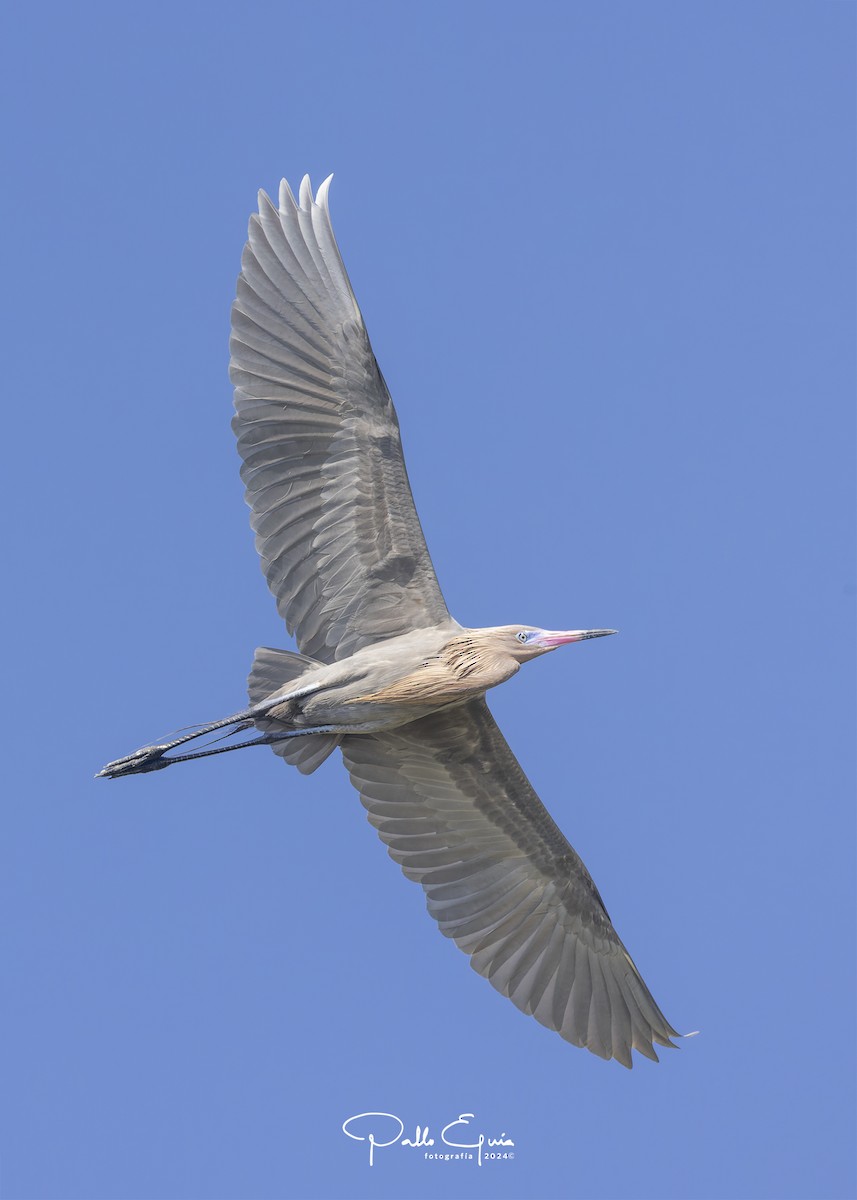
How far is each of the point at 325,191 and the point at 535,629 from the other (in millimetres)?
3100

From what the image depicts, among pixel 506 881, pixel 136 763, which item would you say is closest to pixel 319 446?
pixel 136 763

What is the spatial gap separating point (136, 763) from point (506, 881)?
8.92 ft

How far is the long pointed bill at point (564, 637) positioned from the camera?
1140 cm

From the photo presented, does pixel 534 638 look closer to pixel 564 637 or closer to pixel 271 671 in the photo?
pixel 564 637

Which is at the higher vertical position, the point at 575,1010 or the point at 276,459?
the point at 276,459

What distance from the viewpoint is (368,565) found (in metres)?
11.2

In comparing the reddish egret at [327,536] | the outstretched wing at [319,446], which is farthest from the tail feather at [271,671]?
the outstretched wing at [319,446]

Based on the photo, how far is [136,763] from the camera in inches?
448

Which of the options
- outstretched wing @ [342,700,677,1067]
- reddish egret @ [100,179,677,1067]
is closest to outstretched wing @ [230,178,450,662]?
reddish egret @ [100,179,677,1067]

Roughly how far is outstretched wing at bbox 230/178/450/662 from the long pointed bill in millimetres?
646

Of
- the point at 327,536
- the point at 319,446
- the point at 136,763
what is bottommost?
the point at 136,763

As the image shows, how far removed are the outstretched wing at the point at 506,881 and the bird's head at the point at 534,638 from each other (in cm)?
84

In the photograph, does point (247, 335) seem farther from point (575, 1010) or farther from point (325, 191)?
point (575, 1010)

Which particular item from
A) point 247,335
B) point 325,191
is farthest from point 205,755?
point 325,191
